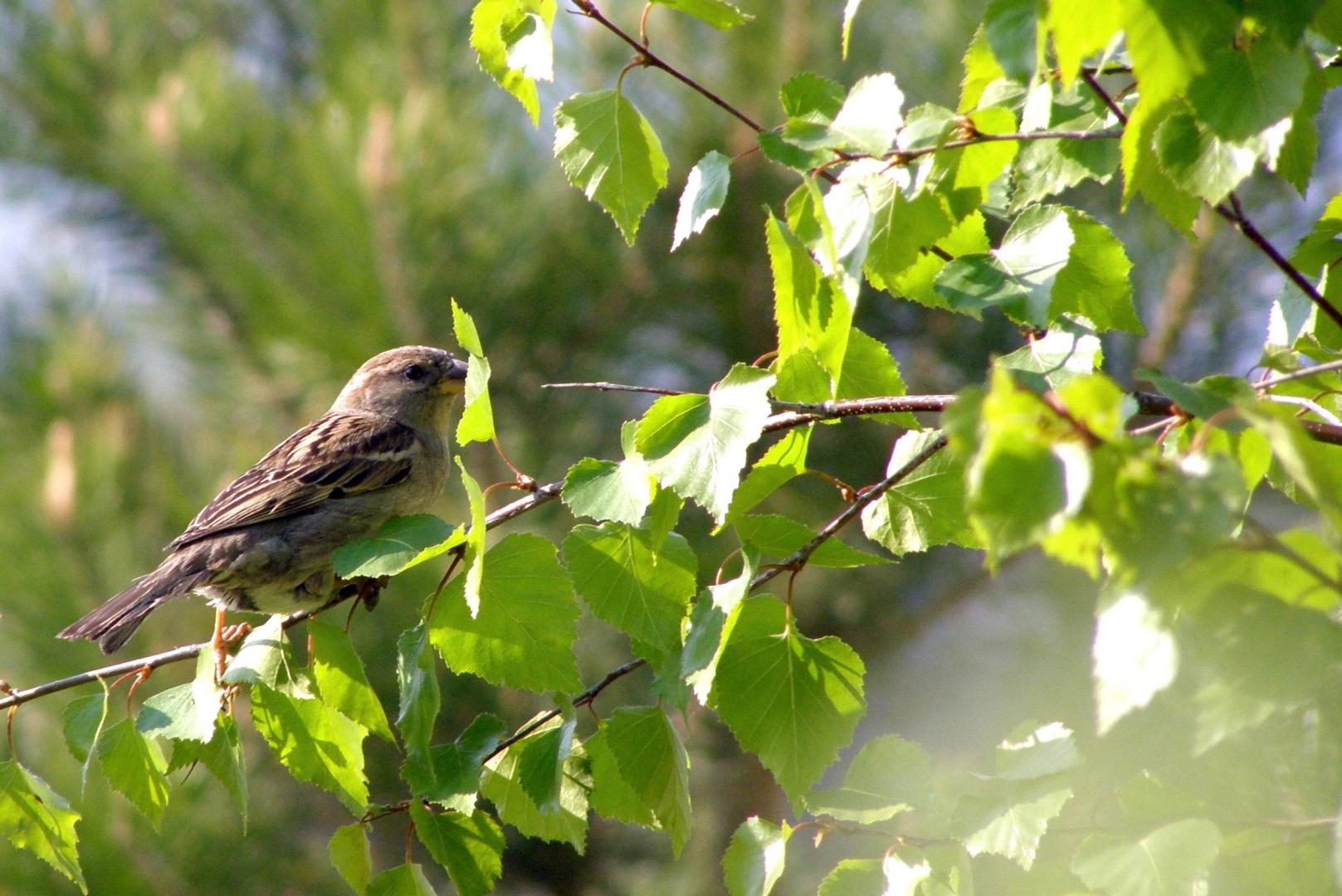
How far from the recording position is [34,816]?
6.51 ft

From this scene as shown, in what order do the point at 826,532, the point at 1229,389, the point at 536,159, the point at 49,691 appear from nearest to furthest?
1. the point at 1229,389
2. the point at 826,532
3. the point at 49,691
4. the point at 536,159

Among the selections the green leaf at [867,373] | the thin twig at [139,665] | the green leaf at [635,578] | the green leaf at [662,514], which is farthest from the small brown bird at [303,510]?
the green leaf at [867,373]

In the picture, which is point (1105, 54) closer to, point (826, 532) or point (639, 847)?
point (826, 532)

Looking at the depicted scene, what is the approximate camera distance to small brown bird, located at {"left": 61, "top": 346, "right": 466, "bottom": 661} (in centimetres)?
340

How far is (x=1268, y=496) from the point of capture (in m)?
4.81

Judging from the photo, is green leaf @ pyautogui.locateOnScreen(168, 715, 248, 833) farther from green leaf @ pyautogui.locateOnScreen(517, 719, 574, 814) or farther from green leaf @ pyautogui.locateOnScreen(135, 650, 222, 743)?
green leaf @ pyautogui.locateOnScreen(517, 719, 574, 814)

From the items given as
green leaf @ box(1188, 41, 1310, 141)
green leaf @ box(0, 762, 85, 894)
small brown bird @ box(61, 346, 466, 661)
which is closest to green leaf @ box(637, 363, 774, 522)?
green leaf @ box(1188, 41, 1310, 141)

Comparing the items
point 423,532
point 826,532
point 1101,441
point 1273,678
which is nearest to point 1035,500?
point 1101,441

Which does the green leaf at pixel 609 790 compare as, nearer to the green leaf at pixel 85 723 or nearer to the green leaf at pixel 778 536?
the green leaf at pixel 778 536

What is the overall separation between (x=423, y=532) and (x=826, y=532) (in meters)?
0.62

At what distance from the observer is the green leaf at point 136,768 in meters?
1.93

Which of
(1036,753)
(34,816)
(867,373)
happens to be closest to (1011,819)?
(1036,753)

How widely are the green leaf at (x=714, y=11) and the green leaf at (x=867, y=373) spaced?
48cm

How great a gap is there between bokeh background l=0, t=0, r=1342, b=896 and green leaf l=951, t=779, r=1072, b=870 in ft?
10.3
